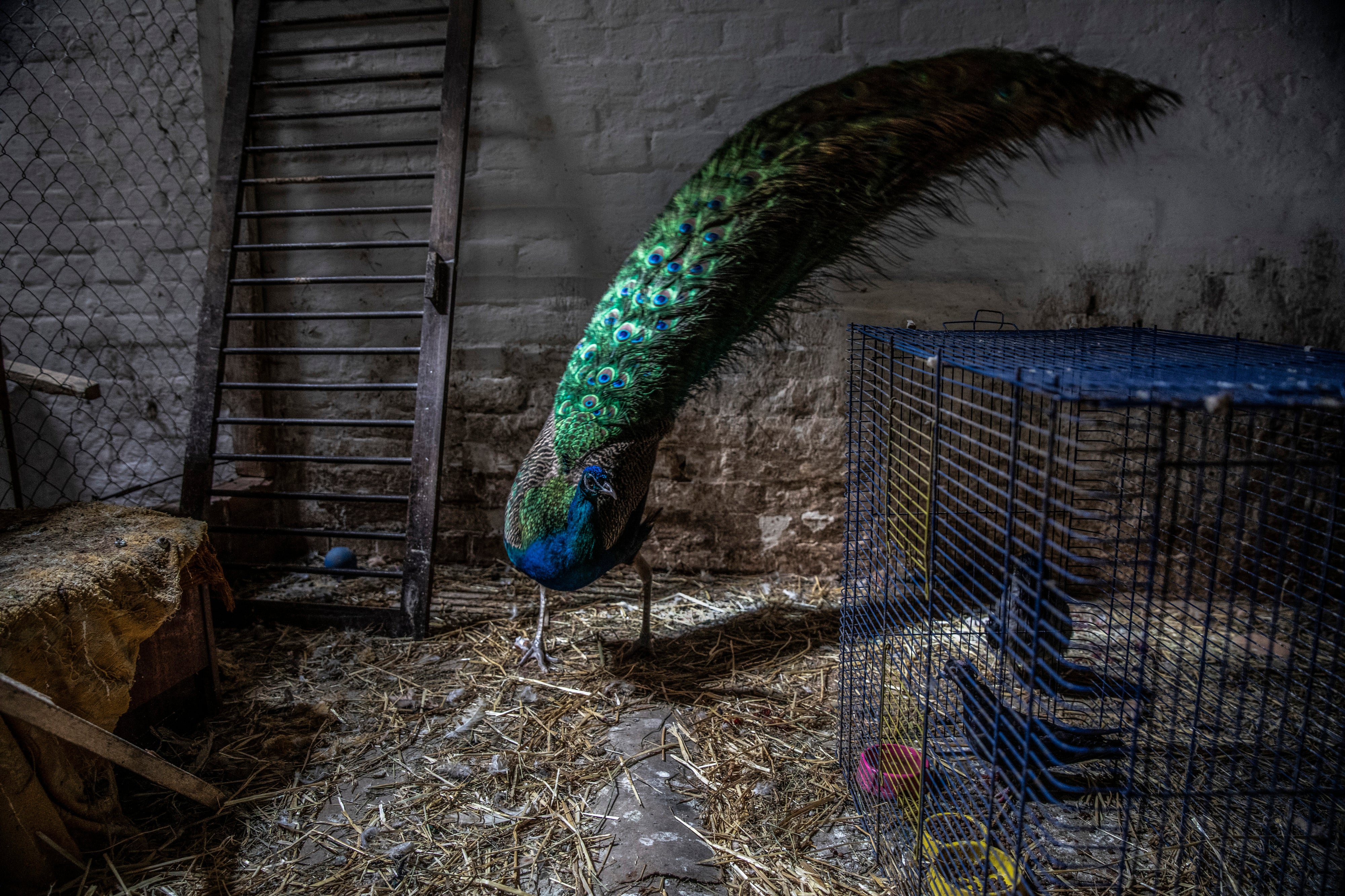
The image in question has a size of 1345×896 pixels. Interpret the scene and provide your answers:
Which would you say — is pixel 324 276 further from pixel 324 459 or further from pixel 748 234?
pixel 748 234

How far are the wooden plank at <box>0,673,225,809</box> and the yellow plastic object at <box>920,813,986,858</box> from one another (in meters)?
1.67

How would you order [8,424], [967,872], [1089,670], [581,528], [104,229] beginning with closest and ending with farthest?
[967,872] → [1089,670] → [581,528] → [8,424] → [104,229]

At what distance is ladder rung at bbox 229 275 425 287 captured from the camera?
113 inches

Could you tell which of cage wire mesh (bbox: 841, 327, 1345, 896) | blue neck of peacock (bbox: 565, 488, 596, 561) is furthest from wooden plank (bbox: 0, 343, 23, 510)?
cage wire mesh (bbox: 841, 327, 1345, 896)

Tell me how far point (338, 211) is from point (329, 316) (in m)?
0.43

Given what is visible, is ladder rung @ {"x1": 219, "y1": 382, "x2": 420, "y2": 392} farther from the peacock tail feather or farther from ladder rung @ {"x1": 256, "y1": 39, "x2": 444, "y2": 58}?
ladder rung @ {"x1": 256, "y1": 39, "x2": 444, "y2": 58}

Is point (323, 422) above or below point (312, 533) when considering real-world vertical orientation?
above

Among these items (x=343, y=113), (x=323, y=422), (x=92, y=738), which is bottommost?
(x=92, y=738)

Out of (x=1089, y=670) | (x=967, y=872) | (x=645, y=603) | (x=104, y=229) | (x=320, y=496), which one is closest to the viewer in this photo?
(x=967, y=872)

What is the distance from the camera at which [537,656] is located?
2.63m

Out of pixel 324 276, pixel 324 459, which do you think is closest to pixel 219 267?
pixel 324 276

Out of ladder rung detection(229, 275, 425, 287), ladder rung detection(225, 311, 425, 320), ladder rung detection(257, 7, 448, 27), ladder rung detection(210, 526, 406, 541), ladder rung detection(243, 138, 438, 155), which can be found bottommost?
ladder rung detection(210, 526, 406, 541)

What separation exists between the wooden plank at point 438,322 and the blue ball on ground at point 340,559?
0.54m

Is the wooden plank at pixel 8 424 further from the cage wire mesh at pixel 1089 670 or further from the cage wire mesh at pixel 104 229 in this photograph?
the cage wire mesh at pixel 1089 670
